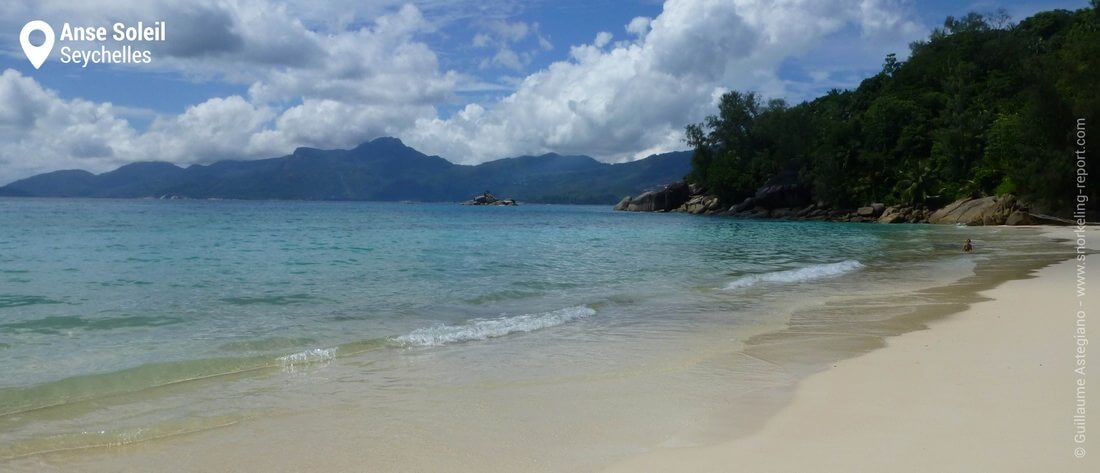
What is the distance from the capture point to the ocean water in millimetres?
6840

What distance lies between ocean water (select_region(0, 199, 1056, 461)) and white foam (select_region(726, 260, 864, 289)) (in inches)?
4.7

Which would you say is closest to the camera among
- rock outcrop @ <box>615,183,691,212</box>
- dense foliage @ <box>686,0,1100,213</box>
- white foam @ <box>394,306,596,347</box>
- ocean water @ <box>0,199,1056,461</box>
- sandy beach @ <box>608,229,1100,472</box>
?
sandy beach @ <box>608,229,1100,472</box>

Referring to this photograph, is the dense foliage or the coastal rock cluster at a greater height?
the dense foliage

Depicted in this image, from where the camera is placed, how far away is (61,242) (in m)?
30.5

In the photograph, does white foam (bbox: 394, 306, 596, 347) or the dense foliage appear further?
the dense foliage

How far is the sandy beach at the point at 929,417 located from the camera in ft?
15.1

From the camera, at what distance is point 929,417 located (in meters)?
5.59

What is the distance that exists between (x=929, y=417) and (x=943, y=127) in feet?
267

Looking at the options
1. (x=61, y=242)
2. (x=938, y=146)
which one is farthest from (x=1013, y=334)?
(x=938, y=146)

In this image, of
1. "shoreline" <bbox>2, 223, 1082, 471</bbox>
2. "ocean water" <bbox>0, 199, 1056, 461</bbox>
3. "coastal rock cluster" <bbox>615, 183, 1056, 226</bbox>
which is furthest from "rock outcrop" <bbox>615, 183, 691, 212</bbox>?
"shoreline" <bbox>2, 223, 1082, 471</bbox>

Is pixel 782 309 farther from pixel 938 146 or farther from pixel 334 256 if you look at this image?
pixel 938 146

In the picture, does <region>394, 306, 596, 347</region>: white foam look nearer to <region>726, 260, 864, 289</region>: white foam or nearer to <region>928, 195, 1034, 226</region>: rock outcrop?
<region>726, 260, 864, 289</region>: white foam

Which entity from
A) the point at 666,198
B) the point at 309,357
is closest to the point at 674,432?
the point at 309,357

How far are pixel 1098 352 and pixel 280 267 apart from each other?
66.8 ft
